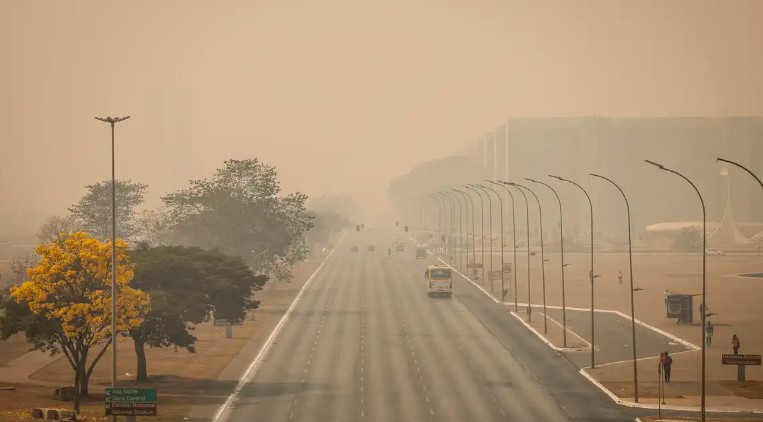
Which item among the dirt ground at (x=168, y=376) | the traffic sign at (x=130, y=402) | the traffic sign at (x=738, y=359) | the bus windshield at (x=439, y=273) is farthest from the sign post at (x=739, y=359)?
the bus windshield at (x=439, y=273)

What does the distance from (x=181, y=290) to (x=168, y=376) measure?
6.13 meters

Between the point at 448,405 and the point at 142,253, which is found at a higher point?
the point at 142,253

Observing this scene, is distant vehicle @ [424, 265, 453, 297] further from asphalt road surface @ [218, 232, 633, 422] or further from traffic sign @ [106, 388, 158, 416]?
traffic sign @ [106, 388, 158, 416]

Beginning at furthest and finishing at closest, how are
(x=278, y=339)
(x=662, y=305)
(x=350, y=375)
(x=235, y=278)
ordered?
(x=662, y=305), (x=278, y=339), (x=235, y=278), (x=350, y=375)

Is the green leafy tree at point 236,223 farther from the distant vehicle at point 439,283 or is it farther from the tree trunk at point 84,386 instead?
the tree trunk at point 84,386

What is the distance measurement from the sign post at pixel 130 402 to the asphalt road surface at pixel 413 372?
575 cm

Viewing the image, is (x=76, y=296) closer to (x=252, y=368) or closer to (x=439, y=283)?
(x=252, y=368)

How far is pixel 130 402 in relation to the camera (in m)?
61.5

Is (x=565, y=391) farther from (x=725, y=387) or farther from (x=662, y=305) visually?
(x=662, y=305)

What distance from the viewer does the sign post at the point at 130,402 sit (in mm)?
61250

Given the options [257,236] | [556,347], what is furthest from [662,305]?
[257,236]

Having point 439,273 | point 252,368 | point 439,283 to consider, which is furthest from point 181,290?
point 439,273

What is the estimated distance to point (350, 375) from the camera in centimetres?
8381

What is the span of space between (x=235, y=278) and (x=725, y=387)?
34.0 m
